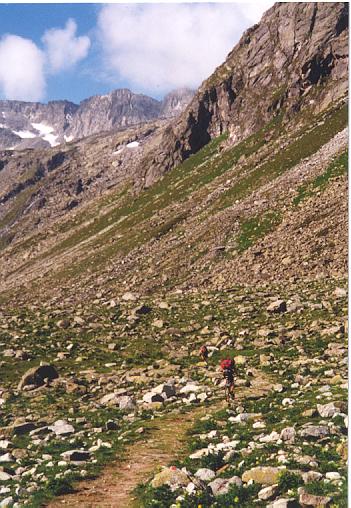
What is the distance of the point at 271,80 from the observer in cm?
10744

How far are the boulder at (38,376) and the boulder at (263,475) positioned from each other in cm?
1494

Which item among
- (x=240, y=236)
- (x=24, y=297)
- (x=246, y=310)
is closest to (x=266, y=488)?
(x=246, y=310)

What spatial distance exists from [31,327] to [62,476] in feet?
75.2

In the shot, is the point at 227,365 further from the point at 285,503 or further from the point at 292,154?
the point at 292,154

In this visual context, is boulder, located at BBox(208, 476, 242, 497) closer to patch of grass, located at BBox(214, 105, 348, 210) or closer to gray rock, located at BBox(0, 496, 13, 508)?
gray rock, located at BBox(0, 496, 13, 508)

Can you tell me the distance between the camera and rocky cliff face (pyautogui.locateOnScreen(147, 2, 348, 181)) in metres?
88.1

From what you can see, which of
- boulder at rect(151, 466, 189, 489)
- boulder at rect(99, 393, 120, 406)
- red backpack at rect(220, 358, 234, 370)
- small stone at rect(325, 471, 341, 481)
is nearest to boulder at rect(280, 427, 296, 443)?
small stone at rect(325, 471, 341, 481)

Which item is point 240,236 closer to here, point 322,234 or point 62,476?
point 322,234

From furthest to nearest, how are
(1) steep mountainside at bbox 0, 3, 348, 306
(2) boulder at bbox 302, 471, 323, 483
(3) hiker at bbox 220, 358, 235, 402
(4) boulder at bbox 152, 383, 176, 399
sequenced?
(1) steep mountainside at bbox 0, 3, 348, 306 < (4) boulder at bbox 152, 383, 176, 399 < (3) hiker at bbox 220, 358, 235, 402 < (2) boulder at bbox 302, 471, 323, 483

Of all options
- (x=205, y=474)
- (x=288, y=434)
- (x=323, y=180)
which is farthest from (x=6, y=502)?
(x=323, y=180)

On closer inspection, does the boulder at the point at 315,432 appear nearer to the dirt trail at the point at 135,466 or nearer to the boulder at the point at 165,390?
the dirt trail at the point at 135,466

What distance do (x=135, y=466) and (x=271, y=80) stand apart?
105507mm

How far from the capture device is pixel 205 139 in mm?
132375

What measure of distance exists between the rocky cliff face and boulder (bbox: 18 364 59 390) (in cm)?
5742
